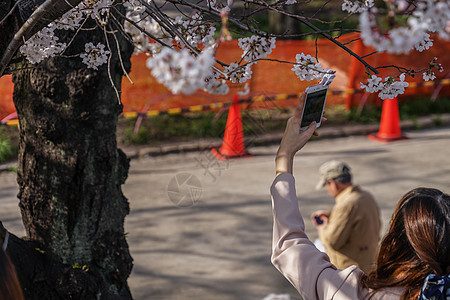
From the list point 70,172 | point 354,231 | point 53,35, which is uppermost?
point 53,35

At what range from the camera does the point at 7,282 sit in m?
1.51

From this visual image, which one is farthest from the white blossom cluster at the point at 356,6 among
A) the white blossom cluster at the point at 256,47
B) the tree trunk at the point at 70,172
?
the tree trunk at the point at 70,172

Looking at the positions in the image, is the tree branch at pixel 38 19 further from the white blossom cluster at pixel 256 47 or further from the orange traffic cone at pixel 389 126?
the orange traffic cone at pixel 389 126

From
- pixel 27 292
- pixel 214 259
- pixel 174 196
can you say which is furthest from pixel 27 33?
pixel 174 196

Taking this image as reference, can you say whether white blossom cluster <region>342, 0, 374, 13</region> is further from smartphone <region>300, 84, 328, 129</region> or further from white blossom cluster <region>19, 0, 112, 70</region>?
white blossom cluster <region>19, 0, 112, 70</region>

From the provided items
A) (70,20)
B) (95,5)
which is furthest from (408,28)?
(70,20)

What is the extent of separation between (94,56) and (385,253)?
178 centimetres

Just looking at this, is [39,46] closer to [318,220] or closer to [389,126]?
[318,220]

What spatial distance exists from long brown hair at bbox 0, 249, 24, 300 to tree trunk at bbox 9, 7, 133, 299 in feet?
5.03

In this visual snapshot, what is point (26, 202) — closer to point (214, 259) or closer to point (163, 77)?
point (163, 77)

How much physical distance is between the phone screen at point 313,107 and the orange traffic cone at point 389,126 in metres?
7.15

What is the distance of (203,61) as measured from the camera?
4.96 ft

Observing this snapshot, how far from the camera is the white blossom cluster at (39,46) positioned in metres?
2.71

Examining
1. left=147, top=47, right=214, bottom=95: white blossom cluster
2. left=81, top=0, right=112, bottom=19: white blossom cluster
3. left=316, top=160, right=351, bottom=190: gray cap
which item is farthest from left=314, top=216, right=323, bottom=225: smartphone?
left=147, top=47, right=214, bottom=95: white blossom cluster
